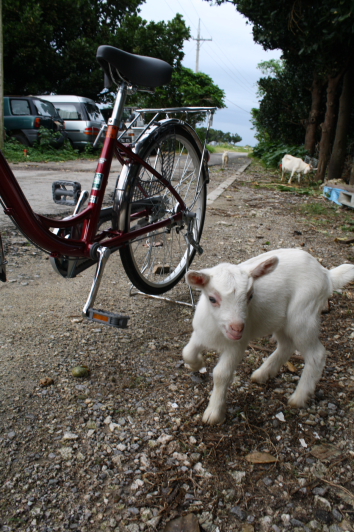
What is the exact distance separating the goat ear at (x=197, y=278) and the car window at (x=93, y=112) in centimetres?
1477

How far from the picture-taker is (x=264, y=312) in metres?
2.15

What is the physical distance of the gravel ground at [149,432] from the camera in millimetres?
1609

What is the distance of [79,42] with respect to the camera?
66.8ft

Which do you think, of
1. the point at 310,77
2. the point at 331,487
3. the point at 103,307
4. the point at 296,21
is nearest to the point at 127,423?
the point at 331,487

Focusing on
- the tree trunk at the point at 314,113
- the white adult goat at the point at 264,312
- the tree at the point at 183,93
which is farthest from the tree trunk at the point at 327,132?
the tree at the point at 183,93

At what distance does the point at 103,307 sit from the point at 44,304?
17.5 inches

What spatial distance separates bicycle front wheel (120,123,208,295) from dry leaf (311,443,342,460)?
162 centimetres

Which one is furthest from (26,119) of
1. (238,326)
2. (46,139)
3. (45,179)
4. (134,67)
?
(238,326)

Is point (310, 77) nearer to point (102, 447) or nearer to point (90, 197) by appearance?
point (90, 197)

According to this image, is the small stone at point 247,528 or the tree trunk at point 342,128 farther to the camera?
the tree trunk at point 342,128

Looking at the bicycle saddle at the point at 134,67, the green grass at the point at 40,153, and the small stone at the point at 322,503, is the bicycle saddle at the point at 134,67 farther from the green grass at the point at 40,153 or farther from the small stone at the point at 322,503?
the green grass at the point at 40,153

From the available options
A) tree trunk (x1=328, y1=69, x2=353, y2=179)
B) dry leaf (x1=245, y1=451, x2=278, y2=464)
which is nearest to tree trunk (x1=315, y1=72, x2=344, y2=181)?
tree trunk (x1=328, y1=69, x2=353, y2=179)

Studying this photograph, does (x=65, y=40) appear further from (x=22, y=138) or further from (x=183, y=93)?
(x=22, y=138)

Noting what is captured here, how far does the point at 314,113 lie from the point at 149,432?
13366 millimetres
